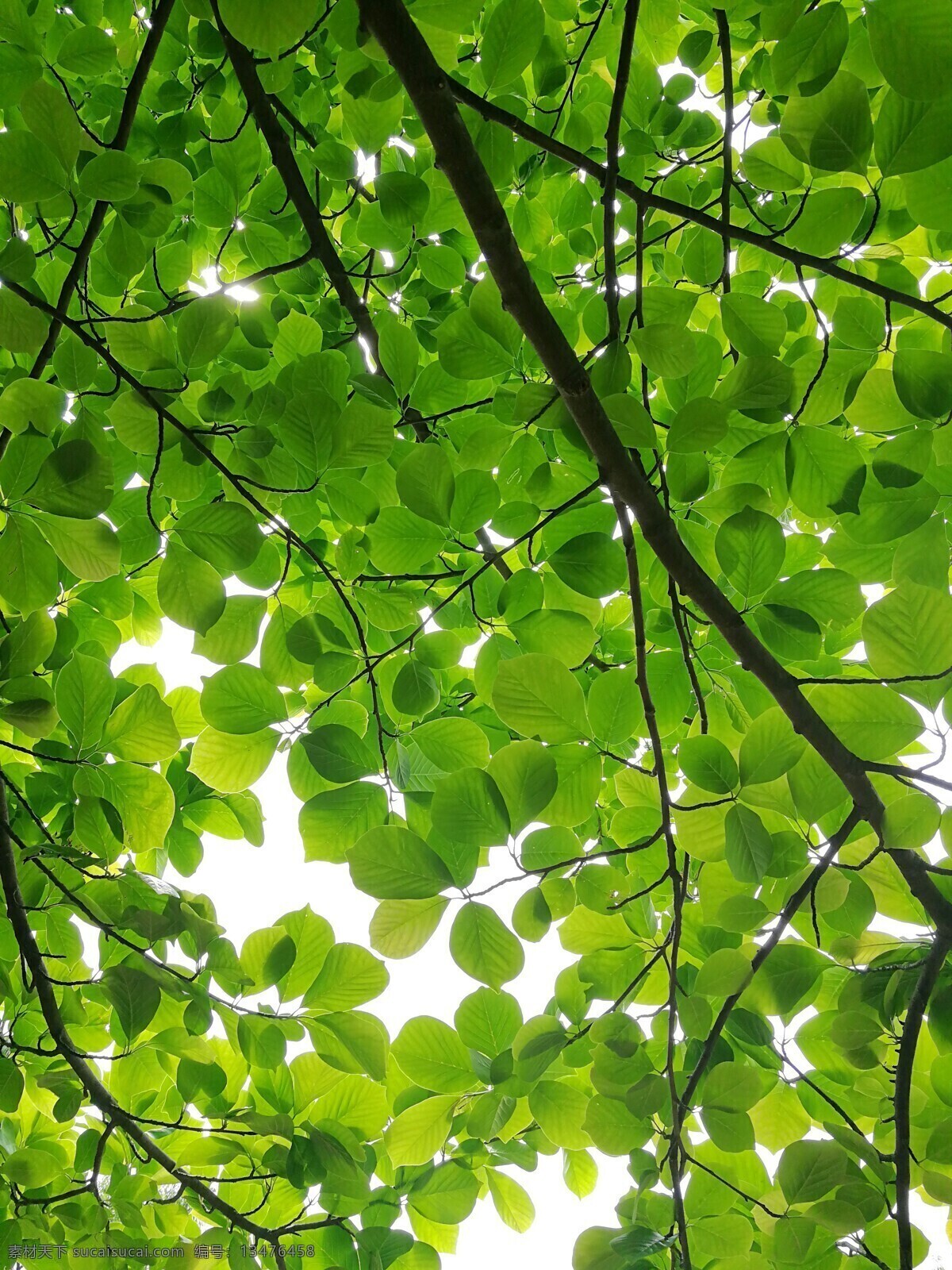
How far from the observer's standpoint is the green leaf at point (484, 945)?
93 centimetres

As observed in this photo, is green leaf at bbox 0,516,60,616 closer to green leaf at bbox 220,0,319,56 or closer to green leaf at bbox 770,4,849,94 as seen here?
green leaf at bbox 220,0,319,56

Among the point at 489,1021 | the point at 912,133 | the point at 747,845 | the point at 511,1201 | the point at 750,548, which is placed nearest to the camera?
the point at 912,133

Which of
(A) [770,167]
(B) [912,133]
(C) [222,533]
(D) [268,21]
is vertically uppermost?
(A) [770,167]

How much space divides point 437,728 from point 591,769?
23 centimetres

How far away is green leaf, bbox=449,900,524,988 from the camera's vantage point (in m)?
0.93

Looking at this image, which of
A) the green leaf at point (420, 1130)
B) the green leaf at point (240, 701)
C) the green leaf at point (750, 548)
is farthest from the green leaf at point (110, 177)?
the green leaf at point (420, 1130)

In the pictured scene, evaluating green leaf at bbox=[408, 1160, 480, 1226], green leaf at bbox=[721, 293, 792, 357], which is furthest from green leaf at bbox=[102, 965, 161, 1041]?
green leaf at bbox=[721, 293, 792, 357]

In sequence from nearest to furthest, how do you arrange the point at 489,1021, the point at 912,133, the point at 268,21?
the point at 268,21 → the point at 912,133 → the point at 489,1021

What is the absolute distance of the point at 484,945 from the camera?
935mm

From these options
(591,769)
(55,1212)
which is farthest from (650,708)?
(55,1212)

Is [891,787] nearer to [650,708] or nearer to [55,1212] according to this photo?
[650,708]

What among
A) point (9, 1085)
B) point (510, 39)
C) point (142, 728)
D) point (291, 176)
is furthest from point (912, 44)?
point (9, 1085)

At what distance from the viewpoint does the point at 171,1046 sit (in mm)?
1249

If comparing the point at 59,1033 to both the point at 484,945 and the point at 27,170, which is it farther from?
the point at 27,170
